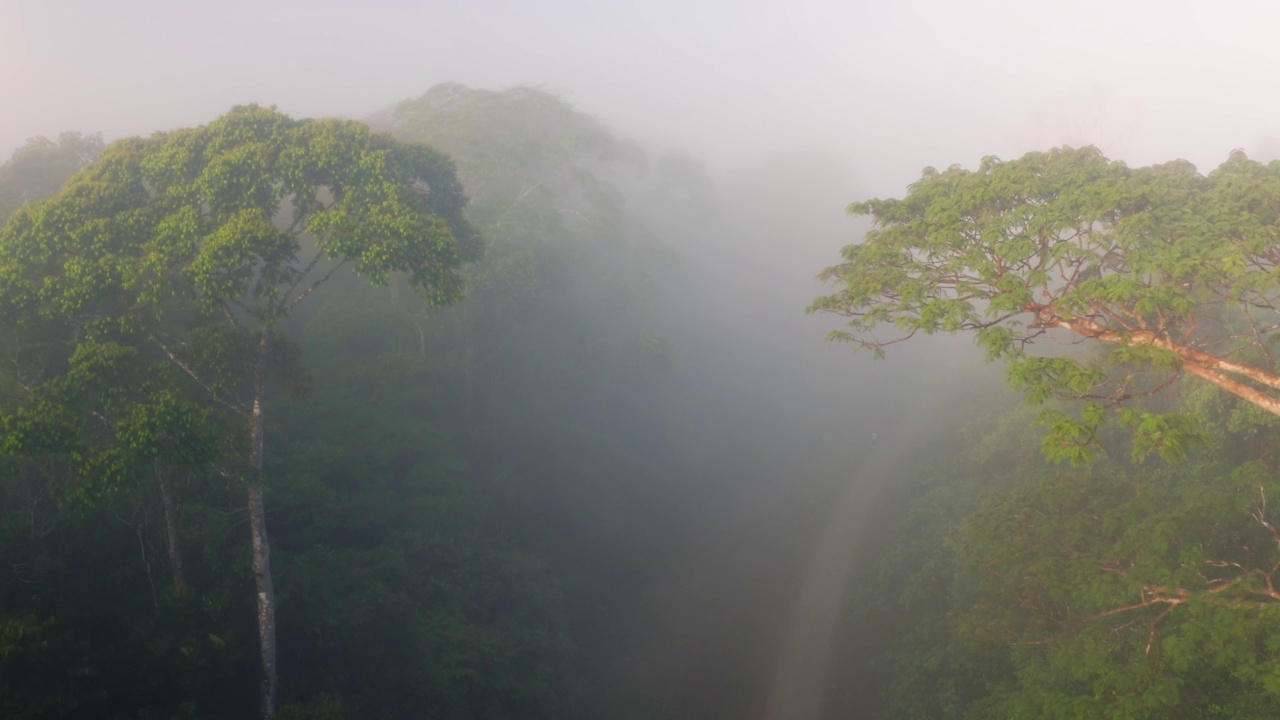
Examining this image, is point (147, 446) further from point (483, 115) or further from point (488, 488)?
point (483, 115)

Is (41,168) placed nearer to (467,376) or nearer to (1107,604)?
(467,376)

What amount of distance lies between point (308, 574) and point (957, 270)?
12.8m

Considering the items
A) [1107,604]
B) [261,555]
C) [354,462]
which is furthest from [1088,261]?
[354,462]

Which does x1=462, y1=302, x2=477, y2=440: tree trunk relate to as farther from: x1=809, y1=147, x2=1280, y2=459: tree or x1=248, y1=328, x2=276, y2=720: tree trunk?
x1=809, y1=147, x2=1280, y2=459: tree

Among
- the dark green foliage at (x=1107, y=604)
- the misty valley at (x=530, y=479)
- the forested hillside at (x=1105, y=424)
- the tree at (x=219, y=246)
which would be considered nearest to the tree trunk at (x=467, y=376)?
the misty valley at (x=530, y=479)

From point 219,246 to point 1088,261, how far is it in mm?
12686

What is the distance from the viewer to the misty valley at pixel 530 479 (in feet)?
27.1

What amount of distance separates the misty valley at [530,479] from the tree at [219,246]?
7cm

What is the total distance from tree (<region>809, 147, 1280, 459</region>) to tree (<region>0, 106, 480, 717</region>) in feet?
25.2

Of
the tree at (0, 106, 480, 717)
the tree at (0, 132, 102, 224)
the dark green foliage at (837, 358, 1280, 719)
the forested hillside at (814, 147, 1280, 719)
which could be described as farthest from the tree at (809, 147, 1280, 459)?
the tree at (0, 132, 102, 224)

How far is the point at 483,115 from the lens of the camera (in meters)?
30.0

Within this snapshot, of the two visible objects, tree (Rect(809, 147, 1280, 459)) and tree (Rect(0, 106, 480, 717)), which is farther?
tree (Rect(0, 106, 480, 717))

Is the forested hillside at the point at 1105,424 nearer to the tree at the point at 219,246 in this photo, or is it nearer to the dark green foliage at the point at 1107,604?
the dark green foliage at the point at 1107,604

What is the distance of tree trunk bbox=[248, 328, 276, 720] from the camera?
34.2ft
